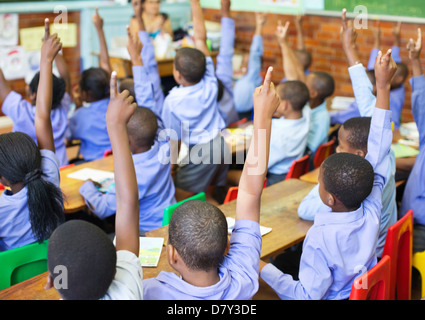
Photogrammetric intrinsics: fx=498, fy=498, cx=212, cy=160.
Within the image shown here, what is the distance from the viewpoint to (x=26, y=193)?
2025 mm

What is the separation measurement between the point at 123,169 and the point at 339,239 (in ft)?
2.89

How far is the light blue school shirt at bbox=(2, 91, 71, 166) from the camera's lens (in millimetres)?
3059

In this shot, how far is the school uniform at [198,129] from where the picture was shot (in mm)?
3436

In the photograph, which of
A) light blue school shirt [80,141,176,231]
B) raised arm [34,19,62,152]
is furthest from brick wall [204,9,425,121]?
raised arm [34,19,62,152]

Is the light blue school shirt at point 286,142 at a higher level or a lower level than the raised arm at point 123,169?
lower

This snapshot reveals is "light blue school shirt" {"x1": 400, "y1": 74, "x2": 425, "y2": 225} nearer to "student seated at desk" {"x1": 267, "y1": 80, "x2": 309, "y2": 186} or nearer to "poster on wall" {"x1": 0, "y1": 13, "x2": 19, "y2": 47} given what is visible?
"student seated at desk" {"x1": 267, "y1": 80, "x2": 309, "y2": 186}

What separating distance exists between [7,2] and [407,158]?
4491mm

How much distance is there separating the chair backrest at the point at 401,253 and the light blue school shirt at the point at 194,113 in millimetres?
1560

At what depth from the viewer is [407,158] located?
11.0 feet

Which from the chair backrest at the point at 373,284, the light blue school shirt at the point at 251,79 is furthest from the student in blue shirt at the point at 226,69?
the chair backrest at the point at 373,284

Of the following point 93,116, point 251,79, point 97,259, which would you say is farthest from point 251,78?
point 97,259

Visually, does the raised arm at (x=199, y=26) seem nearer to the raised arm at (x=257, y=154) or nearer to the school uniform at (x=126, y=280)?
the raised arm at (x=257, y=154)
